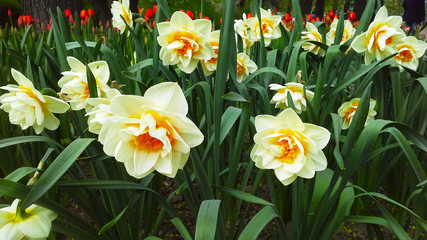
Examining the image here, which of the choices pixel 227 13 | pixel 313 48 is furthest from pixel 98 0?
pixel 227 13

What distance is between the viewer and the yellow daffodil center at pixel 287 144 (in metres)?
0.94

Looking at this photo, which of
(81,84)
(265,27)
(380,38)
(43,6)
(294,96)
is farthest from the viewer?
(43,6)

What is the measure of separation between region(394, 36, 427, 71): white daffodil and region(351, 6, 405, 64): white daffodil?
0.11 meters

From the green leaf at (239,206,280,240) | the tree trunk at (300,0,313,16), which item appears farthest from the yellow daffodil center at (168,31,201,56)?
the tree trunk at (300,0,313,16)

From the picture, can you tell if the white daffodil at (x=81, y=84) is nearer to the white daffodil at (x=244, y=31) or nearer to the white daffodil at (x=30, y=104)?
the white daffodil at (x=30, y=104)

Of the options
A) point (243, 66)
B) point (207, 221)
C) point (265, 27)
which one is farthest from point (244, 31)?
point (207, 221)

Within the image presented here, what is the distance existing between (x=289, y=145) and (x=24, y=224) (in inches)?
25.8

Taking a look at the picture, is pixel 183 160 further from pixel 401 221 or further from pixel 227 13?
pixel 401 221

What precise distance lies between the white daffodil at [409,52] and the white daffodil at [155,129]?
3.86 feet

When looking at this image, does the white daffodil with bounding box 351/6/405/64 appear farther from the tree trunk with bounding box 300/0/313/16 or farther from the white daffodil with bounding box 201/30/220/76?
the tree trunk with bounding box 300/0/313/16

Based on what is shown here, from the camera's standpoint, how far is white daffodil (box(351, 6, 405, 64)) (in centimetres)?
146

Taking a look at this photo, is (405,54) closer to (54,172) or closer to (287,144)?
(287,144)

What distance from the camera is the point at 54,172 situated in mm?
871

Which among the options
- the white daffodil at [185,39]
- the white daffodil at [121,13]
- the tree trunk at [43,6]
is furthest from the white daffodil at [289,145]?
the tree trunk at [43,6]
